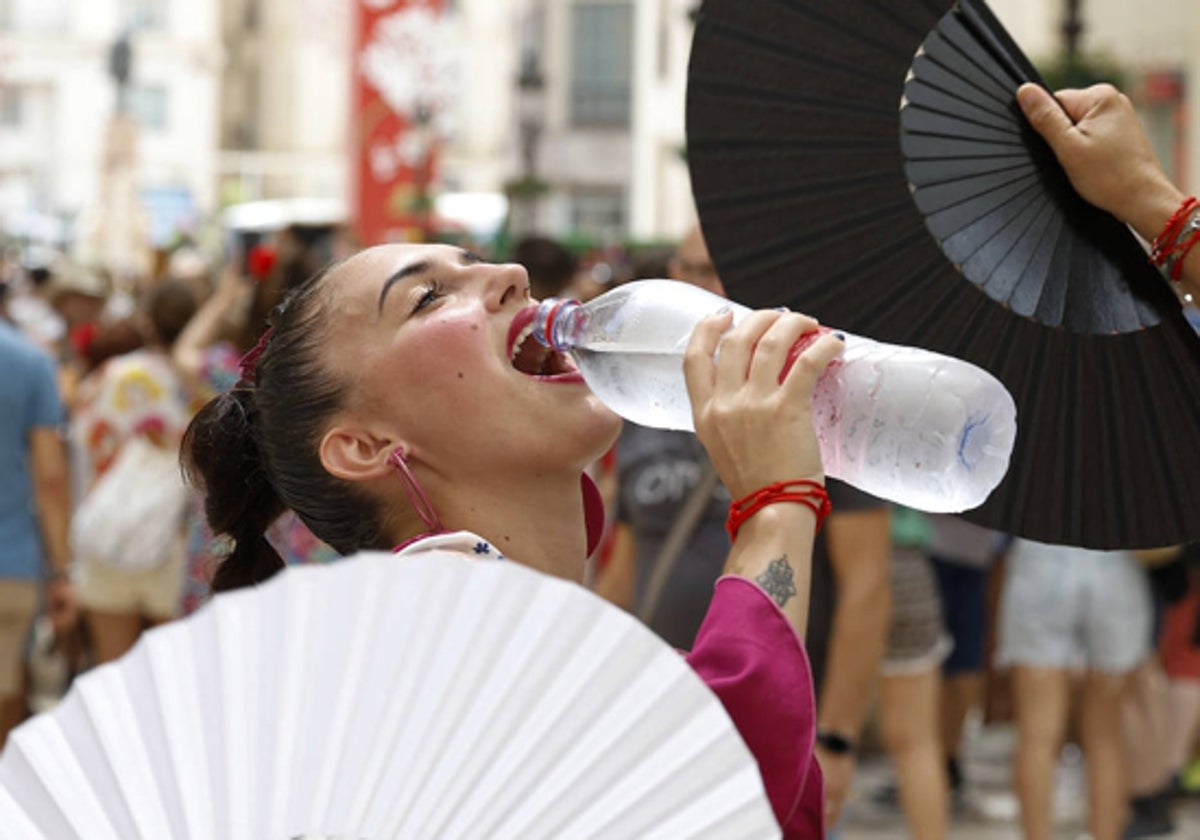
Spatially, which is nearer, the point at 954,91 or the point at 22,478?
the point at 954,91

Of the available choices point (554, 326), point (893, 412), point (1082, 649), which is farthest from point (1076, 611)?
point (893, 412)

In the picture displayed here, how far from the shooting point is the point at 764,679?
165cm

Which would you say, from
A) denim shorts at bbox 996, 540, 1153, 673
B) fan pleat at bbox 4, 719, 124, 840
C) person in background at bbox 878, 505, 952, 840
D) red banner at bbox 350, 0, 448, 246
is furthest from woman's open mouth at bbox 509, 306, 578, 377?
red banner at bbox 350, 0, 448, 246

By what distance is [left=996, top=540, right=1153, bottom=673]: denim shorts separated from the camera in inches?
260

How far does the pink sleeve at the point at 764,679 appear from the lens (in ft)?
5.39

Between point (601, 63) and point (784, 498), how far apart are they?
44669mm

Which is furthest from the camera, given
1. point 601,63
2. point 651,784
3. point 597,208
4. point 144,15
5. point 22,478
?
point 144,15

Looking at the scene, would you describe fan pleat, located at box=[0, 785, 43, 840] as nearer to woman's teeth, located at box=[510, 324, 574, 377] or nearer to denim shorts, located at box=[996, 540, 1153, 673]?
woman's teeth, located at box=[510, 324, 574, 377]

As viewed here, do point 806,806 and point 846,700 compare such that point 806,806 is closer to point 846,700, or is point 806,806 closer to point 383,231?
point 846,700

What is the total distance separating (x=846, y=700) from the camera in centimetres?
445

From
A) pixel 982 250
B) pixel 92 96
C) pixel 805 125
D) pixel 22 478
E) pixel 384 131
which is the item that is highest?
pixel 805 125

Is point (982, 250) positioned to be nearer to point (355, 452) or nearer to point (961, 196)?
point (961, 196)

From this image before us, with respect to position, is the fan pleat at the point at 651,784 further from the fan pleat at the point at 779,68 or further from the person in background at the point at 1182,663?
the person in background at the point at 1182,663

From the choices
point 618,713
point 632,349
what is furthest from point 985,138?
point 618,713
